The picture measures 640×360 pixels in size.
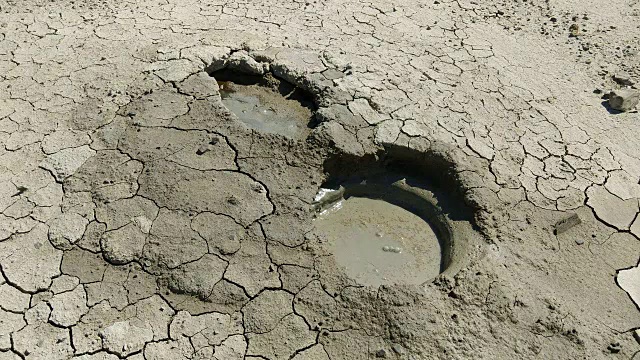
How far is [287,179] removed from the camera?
3504 millimetres

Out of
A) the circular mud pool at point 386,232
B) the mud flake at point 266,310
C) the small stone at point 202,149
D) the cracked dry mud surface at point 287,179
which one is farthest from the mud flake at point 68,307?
the circular mud pool at point 386,232

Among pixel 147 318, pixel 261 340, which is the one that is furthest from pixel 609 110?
pixel 147 318

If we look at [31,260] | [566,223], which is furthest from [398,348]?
[31,260]

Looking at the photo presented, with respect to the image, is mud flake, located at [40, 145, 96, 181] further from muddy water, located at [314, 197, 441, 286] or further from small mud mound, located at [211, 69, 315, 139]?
muddy water, located at [314, 197, 441, 286]

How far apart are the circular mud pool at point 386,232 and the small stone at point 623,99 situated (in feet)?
6.70

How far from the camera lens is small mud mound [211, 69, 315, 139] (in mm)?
4016

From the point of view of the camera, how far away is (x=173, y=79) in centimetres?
418

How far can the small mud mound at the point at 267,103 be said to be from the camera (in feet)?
13.2

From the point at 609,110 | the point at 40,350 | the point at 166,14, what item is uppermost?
the point at 609,110

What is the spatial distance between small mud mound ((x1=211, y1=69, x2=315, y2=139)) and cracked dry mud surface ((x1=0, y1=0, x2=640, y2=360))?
91mm

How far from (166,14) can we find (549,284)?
412 centimetres

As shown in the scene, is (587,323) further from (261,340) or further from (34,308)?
(34,308)

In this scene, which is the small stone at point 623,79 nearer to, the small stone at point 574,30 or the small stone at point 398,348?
the small stone at point 574,30

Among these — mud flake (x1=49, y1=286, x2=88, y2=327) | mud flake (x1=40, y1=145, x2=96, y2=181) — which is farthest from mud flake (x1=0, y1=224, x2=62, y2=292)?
mud flake (x1=40, y1=145, x2=96, y2=181)
